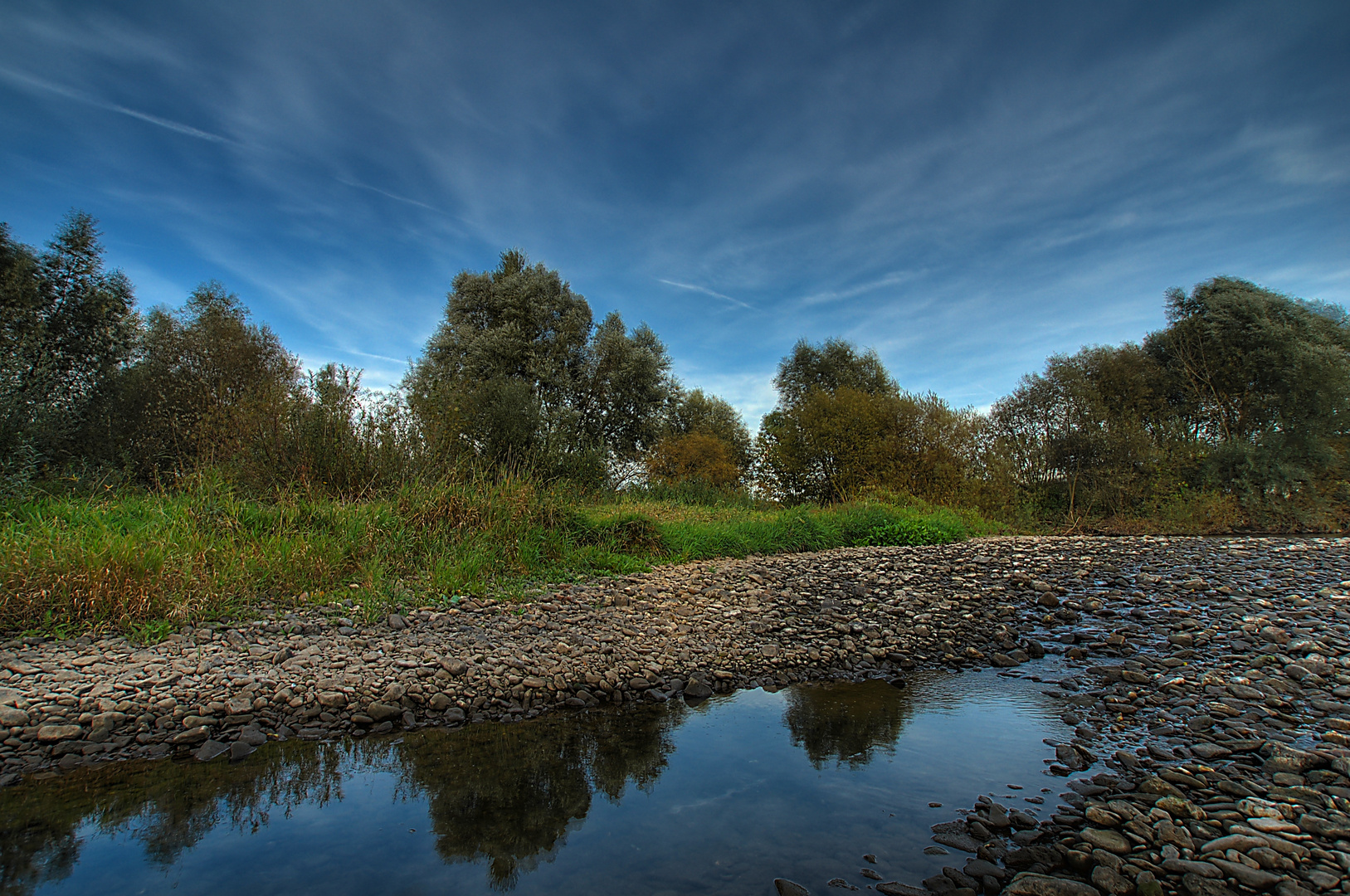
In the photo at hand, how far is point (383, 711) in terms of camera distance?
4.38 metres

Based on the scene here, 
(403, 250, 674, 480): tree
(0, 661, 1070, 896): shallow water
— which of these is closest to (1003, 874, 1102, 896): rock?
(0, 661, 1070, 896): shallow water

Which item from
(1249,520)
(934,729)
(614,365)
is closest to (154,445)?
(614,365)

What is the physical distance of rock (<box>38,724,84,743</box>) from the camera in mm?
3854

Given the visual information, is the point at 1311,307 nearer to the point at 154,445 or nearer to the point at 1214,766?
the point at 1214,766

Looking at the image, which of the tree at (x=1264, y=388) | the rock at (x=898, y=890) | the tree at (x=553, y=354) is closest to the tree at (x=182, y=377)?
the tree at (x=553, y=354)

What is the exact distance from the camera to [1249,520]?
659 inches

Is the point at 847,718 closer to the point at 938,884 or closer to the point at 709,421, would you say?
the point at 938,884

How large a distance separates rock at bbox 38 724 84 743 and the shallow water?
484 millimetres

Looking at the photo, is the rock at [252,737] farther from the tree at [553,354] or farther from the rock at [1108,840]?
the tree at [553,354]

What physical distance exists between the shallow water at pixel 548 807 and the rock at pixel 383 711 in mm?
300

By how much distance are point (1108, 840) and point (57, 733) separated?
5.84m

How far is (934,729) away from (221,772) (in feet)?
14.6

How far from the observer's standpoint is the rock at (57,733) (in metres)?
3.85

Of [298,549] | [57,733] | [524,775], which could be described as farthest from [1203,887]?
[298,549]
